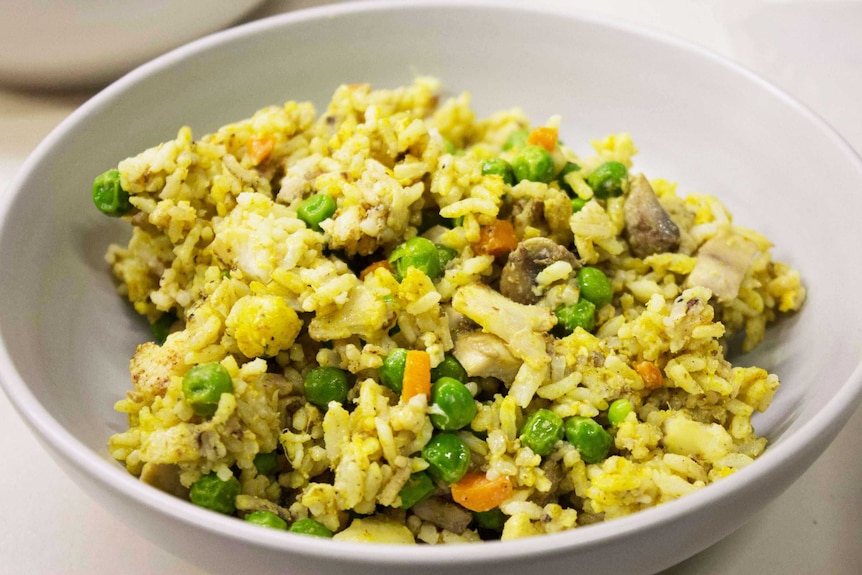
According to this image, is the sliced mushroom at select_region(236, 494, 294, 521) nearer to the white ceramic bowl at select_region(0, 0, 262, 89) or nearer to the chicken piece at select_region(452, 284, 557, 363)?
the chicken piece at select_region(452, 284, 557, 363)

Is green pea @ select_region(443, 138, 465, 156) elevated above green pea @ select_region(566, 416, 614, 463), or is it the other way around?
green pea @ select_region(443, 138, 465, 156)

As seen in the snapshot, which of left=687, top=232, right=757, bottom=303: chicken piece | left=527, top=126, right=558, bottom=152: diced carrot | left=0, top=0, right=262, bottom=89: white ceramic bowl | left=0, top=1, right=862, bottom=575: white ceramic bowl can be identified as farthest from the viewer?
left=0, top=0, right=262, bottom=89: white ceramic bowl

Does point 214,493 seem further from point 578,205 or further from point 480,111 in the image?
point 480,111

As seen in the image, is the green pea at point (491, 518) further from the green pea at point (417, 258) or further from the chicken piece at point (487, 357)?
the green pea at point (417, 258)

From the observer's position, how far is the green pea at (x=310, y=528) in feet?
6.31

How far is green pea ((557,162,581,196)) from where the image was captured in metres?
2.71

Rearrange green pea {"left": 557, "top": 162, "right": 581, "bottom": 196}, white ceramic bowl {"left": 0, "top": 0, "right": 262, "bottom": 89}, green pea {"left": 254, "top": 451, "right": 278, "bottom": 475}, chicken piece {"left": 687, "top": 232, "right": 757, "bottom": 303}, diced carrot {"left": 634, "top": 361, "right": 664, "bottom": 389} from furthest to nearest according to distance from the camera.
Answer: white ceramic bowl {"left": 0, "top": 0, "right": 262, "bottom": 89} < green pea {"left": 557, "top": 162, "right": 581, "bottom": 196} < chicken piece {"left": 687, "top": 232, "right": 757, "bottom": 303} < diced carrot {"left": 634, "top": 361, "right": 664, "bottom": 389} < green pea {"left": 254, "top": 451, "right": 278, "bottom": 475}

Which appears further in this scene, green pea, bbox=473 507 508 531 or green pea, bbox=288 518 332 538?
green pea, bbox=473 507 508 531

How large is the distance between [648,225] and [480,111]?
1.05 metres

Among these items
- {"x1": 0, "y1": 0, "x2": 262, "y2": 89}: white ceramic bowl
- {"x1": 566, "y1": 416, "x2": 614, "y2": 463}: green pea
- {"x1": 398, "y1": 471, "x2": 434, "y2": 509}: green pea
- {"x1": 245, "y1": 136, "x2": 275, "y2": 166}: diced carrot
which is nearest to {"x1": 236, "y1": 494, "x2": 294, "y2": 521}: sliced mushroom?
{"x1": 398, "y1": 471, "x2": 434, "y2": 509}: green pea

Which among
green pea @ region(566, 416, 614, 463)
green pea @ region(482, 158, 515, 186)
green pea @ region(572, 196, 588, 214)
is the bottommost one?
green pea @ region(566, 416, 614, 463)

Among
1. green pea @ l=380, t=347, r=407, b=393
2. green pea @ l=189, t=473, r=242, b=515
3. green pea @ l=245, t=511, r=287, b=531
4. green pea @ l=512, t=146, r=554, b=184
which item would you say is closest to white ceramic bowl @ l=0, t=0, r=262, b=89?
green pea @ l=512, t=146, r=554, b=184

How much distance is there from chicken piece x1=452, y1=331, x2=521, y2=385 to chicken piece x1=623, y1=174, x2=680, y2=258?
0.65 m

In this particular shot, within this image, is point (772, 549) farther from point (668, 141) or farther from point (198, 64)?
point (198, 64)
